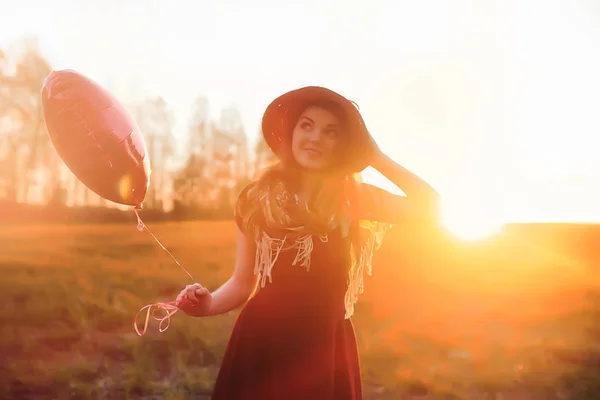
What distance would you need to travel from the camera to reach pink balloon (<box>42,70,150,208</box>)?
84.2 inches

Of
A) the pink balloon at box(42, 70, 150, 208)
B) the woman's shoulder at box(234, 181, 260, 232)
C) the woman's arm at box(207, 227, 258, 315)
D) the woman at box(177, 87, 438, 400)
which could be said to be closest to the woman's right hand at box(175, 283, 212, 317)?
the woman at box(177, 87, 438, 400)

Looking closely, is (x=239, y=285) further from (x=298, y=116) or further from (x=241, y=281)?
(x=298, y=116)

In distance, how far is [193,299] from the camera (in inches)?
80.3

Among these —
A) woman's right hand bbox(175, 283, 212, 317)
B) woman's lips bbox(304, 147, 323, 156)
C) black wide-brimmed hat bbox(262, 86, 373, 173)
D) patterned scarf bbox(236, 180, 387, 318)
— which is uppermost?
black wide-brimmed hat bbox(262, 86, 373, 173)

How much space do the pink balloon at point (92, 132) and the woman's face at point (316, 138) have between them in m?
0.66

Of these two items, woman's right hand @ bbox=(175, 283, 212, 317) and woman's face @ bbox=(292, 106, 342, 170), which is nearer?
woman's right hand @ bbox=(175, 283, 212, 317)

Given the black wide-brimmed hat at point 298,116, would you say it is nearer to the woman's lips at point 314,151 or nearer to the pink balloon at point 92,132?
the woman's lips at point 314,151

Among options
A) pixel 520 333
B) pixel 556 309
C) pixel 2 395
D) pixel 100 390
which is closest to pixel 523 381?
pixel 520 333

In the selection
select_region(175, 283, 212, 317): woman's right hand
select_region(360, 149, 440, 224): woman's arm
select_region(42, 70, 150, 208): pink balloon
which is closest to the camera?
select_region(175, 283, 212, 317): woman's right hand

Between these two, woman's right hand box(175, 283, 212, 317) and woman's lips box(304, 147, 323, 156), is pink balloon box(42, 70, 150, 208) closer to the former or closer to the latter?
woman's right hand box(175, 283, 212, 317)

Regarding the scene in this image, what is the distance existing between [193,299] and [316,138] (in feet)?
2.61

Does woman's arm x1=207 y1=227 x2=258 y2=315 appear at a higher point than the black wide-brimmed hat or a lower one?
lower

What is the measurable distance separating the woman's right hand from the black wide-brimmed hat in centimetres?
66

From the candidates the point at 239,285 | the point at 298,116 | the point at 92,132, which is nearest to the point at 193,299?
the point at 239,285
